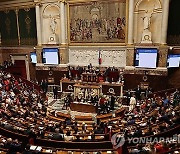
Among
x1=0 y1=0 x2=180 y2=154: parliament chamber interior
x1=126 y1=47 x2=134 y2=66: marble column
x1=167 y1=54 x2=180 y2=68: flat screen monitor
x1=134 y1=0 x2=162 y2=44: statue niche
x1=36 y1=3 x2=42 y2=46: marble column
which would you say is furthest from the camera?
x1=36 y1=3 x2=42 y2=46: marble column

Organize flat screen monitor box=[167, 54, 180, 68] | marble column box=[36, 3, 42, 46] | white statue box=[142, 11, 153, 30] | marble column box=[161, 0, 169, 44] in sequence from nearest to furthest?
marble column box=[161, 0, 169, 44], flat screen monitor box=[167, 54, 180, 68], white statue box=[142, 11, 153, 30], marble column box=[36, 3, 42, 46]

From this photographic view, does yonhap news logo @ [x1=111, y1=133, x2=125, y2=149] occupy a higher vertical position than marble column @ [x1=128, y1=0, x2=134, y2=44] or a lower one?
lower

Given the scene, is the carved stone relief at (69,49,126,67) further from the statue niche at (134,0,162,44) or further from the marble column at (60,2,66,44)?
the statue niche at (134,0,162,44)

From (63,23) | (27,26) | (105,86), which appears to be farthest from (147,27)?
(27,26)

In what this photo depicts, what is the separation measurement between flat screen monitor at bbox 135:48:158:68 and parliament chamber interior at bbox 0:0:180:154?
0.27ft

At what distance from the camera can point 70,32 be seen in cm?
1925

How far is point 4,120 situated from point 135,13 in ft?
43.9

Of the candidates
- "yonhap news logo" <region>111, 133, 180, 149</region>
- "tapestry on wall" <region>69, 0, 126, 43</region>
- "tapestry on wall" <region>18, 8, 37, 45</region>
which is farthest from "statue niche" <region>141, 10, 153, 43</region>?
"tapestry on wall" <region>18, 8, 37, 45</region>

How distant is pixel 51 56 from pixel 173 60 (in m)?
11.3

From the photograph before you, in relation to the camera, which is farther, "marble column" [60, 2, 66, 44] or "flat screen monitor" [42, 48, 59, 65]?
"flat screen monitor" [42, 48, 59, 65]

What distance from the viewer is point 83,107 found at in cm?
1476

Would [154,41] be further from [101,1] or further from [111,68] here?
[101,1]

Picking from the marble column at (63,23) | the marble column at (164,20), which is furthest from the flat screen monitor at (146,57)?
the marble column at (63,23)

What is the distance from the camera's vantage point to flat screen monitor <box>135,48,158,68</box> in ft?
53.6
